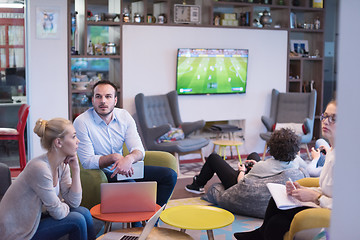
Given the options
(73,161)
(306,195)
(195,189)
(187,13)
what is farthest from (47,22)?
(306,195)

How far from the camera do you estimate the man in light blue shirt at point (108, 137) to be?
409 cm

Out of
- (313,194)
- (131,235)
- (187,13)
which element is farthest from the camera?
(187,13)

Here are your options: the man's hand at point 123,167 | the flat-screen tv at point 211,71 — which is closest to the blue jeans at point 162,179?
the man's hand at point 123,167

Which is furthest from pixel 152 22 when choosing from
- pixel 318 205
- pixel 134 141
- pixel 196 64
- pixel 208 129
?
pixel 318 205

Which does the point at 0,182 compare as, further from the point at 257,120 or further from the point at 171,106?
the point at 257,120

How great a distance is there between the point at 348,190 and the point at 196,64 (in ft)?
20.4

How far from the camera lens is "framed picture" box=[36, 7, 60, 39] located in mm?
6539

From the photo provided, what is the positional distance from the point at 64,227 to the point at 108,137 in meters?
1.34

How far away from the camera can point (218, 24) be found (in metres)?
7.81

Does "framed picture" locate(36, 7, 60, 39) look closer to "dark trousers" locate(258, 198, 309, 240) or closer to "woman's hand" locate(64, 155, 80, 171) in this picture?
"woman's hand" locate(64, 155, 80, 171)

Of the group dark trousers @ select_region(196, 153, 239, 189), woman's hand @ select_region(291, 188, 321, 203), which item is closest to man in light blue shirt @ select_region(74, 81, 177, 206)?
dark trousers @ select_region(196, 153, 239, 189)

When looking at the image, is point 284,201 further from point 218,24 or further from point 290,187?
point 218,24

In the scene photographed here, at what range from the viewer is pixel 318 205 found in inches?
129

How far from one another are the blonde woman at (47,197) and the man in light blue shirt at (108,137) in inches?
35.1
